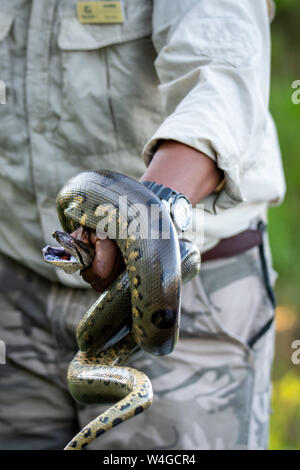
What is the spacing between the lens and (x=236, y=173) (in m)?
1.27

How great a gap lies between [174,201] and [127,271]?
161mm

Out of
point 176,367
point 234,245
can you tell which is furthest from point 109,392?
point 234,245

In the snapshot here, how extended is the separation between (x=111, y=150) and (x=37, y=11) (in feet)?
1.40

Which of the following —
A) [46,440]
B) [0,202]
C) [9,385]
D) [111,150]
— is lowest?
[46,440]

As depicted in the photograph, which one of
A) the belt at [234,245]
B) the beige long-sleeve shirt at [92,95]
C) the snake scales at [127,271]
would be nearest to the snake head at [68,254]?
the snake scales at [127,271]

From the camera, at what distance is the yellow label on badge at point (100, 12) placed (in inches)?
66.9

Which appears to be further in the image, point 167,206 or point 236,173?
point 236,173

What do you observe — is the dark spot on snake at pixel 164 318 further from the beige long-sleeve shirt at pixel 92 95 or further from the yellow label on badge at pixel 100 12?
the yellow label on badge at pixel 100 12

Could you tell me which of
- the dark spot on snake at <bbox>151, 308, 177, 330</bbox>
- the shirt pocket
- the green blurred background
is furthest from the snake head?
the green blurred background

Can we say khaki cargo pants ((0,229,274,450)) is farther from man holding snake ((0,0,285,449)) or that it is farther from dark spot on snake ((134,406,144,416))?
dark spot on snake ((134,406,144,416))

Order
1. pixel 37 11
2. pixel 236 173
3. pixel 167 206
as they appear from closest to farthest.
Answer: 1. pixel 167 206
2. pixel 236 173
3. pixel 37 11

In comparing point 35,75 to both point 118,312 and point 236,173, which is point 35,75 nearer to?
point 236,173
